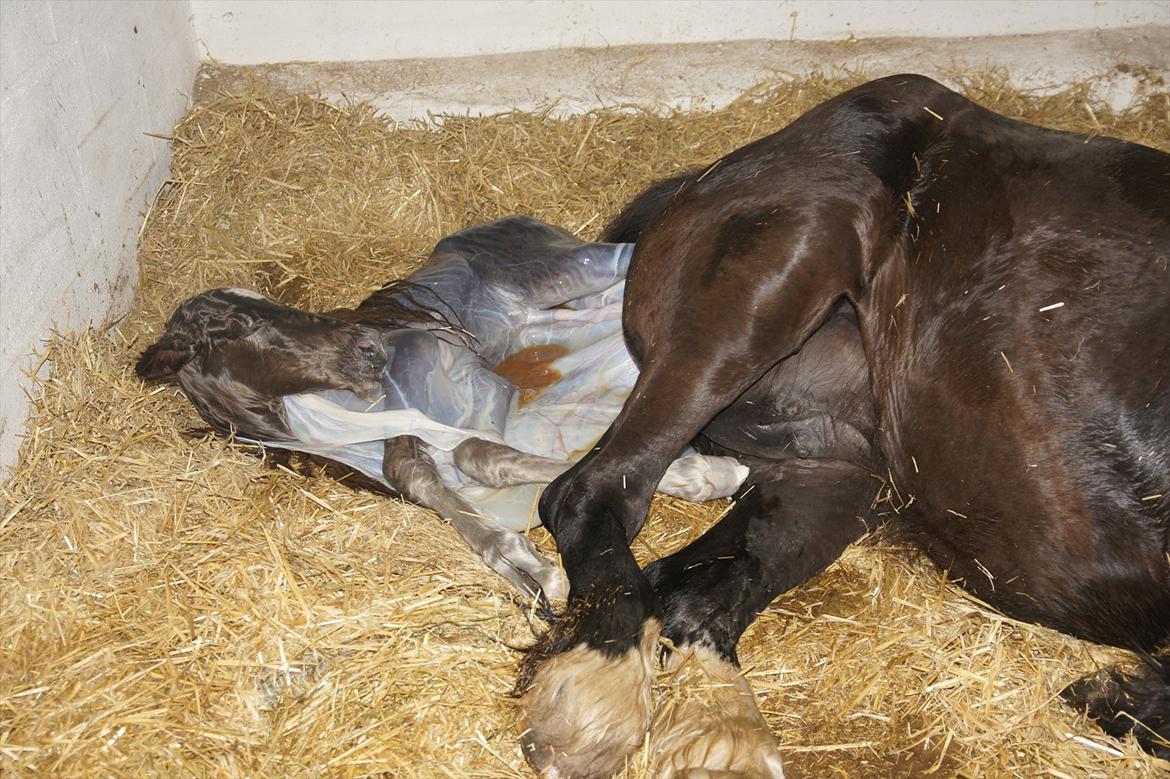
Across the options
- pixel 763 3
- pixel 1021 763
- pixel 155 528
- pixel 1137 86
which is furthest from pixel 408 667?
pixel 1137 86

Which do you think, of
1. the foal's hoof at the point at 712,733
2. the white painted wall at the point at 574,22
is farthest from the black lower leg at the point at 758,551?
the white painted wall at the point at 574,22

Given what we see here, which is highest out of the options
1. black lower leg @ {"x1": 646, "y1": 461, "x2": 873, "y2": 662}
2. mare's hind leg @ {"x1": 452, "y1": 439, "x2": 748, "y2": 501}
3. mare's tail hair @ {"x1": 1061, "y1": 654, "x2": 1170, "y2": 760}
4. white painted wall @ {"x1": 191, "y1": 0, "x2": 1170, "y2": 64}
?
white painted wall @ {"x1": 191, "y1": 0, "x2": 1170, "y2": 64}

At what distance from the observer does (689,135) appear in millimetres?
4840

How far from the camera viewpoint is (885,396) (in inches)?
115

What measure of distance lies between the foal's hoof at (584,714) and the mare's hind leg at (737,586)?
123 mm

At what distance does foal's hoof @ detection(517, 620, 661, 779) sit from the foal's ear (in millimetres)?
1742

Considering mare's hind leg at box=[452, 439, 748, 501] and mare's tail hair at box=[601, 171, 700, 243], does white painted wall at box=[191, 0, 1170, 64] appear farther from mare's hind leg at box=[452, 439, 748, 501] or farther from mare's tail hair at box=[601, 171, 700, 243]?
mare's hind leg at box=[452, 439, 748, 501]

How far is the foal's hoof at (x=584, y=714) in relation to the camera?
237cm

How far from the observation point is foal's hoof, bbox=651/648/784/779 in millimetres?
2416

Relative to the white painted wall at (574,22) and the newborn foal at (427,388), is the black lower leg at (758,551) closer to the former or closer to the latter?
the newborn foal at (427,388)

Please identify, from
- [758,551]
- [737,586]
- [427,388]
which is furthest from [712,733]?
[427,388]

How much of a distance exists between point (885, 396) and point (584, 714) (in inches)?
51.3

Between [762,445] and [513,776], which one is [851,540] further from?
[513,776]

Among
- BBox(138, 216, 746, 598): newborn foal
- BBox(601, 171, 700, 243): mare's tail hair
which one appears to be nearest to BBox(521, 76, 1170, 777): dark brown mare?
BBox(138, 216, 746, 598): newborn foal
